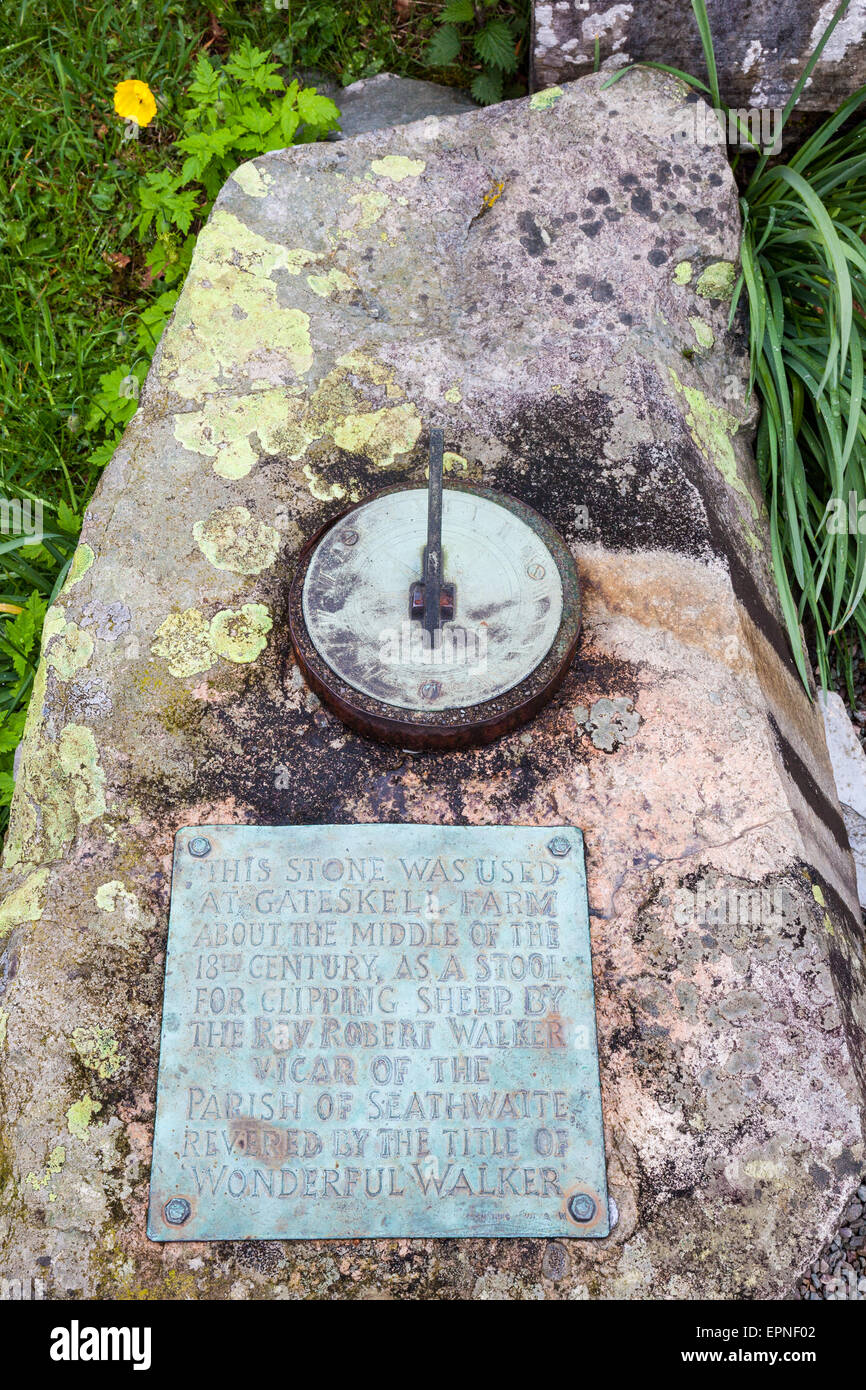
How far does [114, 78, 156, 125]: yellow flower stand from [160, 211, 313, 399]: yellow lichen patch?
3.11 feet

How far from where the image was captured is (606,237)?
2545mm

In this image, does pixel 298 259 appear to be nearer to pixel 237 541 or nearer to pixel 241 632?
pixel 237 541

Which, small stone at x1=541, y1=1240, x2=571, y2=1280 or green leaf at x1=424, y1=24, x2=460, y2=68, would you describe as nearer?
small stone at x1=541, y1=1240, x2=571, y2=1280

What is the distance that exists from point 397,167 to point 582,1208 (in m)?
2.24

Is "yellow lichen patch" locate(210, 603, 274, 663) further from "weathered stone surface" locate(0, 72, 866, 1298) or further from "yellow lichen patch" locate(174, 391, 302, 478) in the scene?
"yellow lichen patch" locate(174, 391, 302, 478)

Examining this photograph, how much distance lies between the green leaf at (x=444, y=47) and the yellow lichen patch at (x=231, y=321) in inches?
51.8

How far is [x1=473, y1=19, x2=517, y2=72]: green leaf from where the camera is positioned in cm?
329

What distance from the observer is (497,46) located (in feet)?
10.8

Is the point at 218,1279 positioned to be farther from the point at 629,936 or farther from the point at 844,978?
the point at 844,978

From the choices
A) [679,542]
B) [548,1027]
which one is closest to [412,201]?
[679,542]

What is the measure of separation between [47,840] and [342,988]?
0.61 m

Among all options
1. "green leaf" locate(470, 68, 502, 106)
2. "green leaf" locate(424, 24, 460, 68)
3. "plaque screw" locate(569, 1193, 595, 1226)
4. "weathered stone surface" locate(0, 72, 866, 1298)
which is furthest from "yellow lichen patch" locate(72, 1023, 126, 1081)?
"green leaf" locate(424, 24, 460, 68)

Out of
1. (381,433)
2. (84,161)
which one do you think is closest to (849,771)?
(381,433)

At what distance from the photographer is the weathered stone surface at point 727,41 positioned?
9.36 ft
